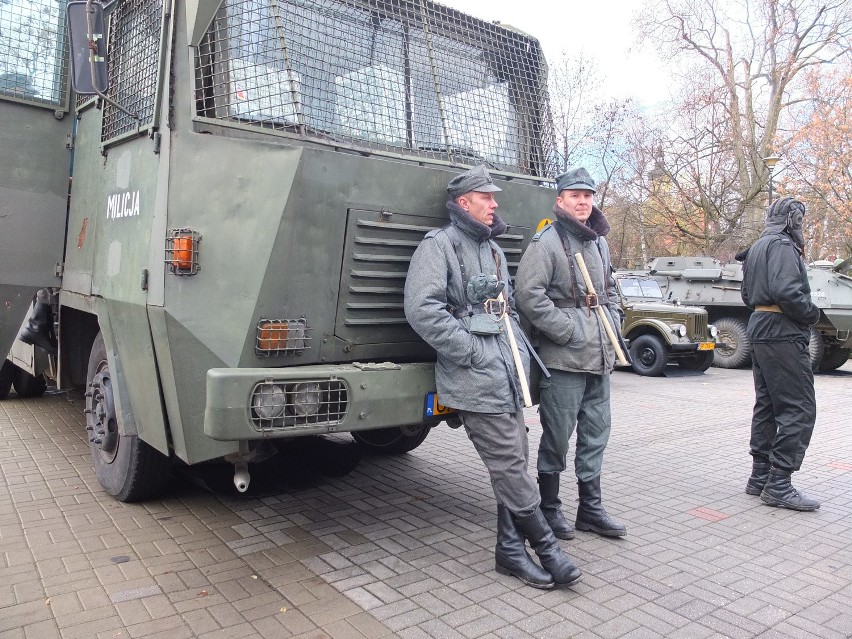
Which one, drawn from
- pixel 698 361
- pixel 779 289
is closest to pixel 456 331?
pixel 779 289

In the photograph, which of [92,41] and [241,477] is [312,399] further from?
[92,41]

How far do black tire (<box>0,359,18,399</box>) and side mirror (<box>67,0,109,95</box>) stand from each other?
15.6 feet

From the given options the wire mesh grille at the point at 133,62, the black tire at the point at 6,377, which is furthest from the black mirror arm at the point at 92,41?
the black tire at the point at 6,377

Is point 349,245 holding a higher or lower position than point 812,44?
lower

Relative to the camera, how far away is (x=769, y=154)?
2548cm

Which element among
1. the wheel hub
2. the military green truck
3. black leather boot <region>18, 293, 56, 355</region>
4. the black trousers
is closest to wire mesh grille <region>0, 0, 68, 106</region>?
the military green truck

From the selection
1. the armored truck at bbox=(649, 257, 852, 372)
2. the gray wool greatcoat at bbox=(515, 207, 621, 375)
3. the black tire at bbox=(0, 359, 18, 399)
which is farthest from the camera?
the armored truck at bbox=(649, 257, 852, 372)

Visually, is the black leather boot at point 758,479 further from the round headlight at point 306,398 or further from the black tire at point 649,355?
the black tire at point 649,355

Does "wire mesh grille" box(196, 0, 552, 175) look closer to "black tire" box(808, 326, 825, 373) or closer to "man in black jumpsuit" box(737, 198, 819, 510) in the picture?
"man in black jumpsuit" box(737, 198, 819, 510)

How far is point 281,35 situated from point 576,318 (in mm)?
2079

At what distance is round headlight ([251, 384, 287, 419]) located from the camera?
3281mm

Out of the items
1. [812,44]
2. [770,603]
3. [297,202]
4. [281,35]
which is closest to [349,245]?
[297,202]

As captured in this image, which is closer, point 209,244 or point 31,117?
point 209,244

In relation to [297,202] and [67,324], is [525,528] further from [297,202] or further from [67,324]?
[67,324]
